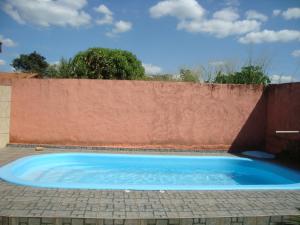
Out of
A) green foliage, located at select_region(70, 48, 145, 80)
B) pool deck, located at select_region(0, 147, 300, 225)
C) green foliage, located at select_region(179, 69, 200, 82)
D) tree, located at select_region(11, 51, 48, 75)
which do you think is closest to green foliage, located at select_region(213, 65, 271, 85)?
green foliage, located at select_region(179, 69, 200, 82)

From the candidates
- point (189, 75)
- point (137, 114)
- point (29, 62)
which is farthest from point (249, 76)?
point (29, 62)

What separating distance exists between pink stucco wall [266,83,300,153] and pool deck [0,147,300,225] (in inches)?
169

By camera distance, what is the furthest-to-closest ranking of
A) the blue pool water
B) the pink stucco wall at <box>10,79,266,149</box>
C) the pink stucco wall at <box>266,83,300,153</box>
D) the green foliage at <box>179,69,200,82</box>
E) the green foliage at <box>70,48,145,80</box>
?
1. the green foliage at <box>179,69,200,82</box>
2. the green foliage at <box>70,48,145,80</box>
3. the pink stucco wall at <box>10,79,266,149</box>
4. the pink stucco wall at <box>266,83,300,153</box>
5. the blue pool water

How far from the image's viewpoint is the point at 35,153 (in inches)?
351

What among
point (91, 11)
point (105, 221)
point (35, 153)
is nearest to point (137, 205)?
point (105, 221)

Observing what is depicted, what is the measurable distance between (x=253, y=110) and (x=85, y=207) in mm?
7976

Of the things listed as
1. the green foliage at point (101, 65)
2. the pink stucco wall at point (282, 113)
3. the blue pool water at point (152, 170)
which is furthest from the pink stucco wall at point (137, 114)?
the green foliage at point (101, 65)

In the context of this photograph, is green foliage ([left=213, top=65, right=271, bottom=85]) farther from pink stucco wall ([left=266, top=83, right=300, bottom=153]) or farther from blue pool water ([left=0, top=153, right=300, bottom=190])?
blue pool water ([left=0, top=153, right=300, bottom=190])

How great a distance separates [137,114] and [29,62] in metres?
38.5

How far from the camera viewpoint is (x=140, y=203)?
4.89 metres

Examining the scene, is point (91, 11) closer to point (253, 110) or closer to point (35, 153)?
point (35, 153)

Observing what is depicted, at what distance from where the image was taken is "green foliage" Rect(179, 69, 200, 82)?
17250 mm

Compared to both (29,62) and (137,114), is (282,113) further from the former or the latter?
(29,62)

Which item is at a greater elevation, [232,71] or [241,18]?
[241,18]
